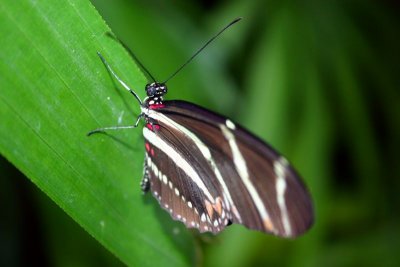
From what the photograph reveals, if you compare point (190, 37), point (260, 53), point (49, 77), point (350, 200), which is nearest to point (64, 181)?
point (49, 77)

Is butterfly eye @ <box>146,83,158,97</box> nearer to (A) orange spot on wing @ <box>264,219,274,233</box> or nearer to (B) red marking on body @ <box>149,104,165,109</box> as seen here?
(B) red marking on body @ <box>149,104,165,109</box>

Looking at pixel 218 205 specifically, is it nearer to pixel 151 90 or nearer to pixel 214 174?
pixel 214 174

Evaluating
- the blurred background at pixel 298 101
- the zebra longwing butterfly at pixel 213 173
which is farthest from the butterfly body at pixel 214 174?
the blurred background at pixel 298 101

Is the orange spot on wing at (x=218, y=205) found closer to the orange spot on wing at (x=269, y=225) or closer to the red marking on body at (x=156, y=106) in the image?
the orange spot on wing at (x=269, y=225)

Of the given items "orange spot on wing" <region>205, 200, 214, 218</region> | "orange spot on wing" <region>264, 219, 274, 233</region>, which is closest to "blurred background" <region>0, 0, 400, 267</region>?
"orange spot on wing" <region>205, 200, 214, 218</region>

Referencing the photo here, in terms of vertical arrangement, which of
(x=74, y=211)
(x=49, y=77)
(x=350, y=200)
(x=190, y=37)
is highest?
(x=190, y=37)

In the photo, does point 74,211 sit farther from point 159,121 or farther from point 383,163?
point 383,163
